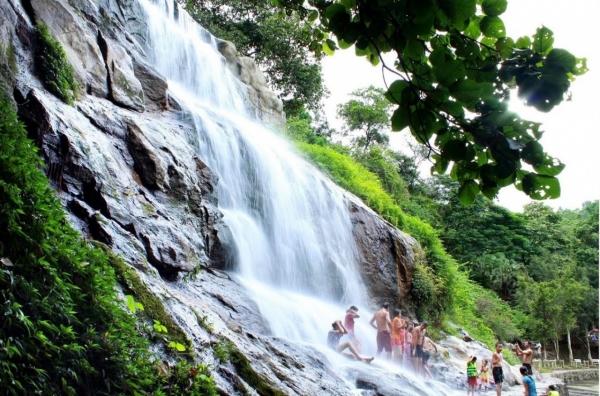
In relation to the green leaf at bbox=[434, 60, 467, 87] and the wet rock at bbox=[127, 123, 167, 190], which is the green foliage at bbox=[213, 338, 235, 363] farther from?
the green leaf at bbox=[434, 60, 467, 87]

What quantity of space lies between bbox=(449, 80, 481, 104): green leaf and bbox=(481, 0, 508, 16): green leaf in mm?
343

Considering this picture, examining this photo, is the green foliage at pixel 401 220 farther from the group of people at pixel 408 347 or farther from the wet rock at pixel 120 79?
the wet rock at pixel 120 79

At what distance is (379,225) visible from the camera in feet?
52.0

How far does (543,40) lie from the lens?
1726 mm

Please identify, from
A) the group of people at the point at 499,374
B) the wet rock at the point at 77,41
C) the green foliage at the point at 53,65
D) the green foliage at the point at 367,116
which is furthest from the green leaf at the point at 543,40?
the green foliage at the point at 367,116

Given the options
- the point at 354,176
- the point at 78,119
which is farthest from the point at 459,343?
the point at 78,119

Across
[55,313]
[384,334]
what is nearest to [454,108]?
[55,313]

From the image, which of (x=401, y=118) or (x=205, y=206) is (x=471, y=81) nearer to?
(x=401, y=118)

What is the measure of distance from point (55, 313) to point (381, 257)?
12.5m

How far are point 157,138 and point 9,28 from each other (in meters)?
2.65

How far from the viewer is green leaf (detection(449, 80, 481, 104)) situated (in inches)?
67.7

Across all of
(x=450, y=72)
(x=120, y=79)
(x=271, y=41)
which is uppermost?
(x=271, y=41)

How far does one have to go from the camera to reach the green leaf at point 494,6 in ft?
6.08

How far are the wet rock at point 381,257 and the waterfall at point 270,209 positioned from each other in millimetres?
349
